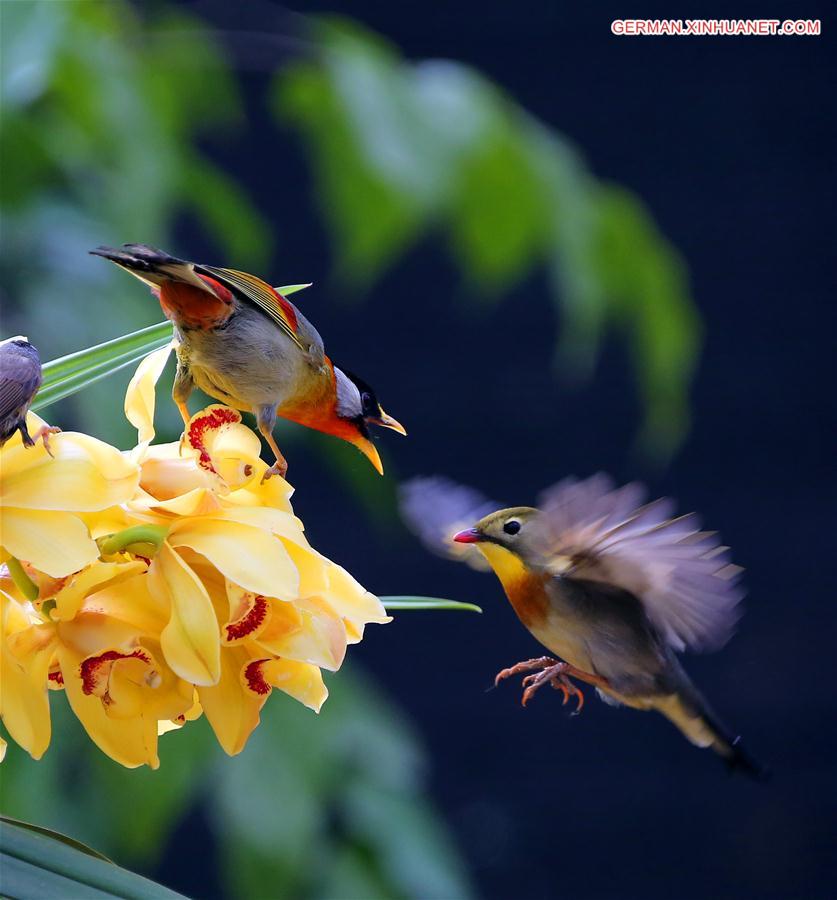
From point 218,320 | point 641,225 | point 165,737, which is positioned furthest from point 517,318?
point 218,320

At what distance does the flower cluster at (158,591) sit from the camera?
541 millimetres

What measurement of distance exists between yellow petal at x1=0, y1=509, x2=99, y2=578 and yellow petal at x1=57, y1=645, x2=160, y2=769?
0.10m

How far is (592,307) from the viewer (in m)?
1.64

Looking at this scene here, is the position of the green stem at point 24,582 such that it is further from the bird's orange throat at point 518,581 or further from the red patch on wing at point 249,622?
the bird's orange throat at point 518,581

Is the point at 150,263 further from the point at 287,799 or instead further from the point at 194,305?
the point at 287,799

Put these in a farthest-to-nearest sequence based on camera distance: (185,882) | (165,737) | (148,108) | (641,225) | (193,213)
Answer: (185,882) < (193,213) < (641,225) < (148,108) < (165,737)

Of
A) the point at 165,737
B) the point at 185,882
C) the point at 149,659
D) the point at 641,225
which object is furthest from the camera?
the point at 185,882

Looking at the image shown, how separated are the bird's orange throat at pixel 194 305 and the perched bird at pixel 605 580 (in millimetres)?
153

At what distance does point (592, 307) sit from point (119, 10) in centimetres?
73

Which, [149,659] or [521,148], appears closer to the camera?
[149,659]

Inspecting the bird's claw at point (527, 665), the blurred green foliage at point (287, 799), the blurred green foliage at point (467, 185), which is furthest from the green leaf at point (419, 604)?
the blurred green foliage at point (467, 185)

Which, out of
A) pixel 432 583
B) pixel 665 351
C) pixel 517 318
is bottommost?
pixel 432 583

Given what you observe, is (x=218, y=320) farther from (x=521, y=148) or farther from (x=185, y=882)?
(x=185, y=882)

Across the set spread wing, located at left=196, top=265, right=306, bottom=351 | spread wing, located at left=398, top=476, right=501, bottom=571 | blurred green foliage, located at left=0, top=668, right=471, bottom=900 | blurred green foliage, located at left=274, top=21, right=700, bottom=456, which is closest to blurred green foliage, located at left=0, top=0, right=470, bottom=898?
blurred green foliage, located at left=0, top=668, right=471, bottom=900
